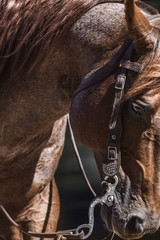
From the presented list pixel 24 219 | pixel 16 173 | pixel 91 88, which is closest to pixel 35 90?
pixel 91 88

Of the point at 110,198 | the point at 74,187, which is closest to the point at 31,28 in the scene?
the point at 110,198

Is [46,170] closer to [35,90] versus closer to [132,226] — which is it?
[35,90]

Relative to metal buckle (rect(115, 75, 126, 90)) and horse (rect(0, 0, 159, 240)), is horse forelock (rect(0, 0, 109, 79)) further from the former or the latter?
metal buckle (rect(115, 75, 126, 90))

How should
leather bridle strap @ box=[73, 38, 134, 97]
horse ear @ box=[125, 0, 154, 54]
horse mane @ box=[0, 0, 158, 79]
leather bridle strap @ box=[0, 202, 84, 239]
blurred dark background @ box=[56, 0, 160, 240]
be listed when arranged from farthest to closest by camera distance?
blurred dark background @ box=[56, 0, 160, 240]
leather bridle strap @ box=[0, 202, 84, 239]
horse mane @ box=[0, 0, 158, 79]
leather bridle strap @ box=[73, 38, 134, 97]
horse ear @ box=[125, 0, 154, 54]

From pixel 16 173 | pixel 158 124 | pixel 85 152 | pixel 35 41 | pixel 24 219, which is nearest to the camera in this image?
pixel 158 124

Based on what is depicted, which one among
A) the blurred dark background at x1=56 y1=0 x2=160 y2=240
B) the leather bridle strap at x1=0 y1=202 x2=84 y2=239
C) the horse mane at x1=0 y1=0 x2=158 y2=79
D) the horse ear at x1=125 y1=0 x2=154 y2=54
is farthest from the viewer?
the blurred dark background at x1=56 y1=0 x2=160 y2=240

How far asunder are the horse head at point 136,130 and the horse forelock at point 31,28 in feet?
0.65

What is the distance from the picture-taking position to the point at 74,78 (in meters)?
1.27

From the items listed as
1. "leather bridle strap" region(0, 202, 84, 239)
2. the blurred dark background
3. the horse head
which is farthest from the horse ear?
the blurred dark background

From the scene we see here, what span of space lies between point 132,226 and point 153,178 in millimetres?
150

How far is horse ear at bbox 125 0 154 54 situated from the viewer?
103cm

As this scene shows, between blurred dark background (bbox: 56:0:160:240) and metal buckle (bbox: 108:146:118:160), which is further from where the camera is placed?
blurred dark background (bbox: 56:0:160:240)

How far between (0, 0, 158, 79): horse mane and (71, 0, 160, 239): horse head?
20 cm

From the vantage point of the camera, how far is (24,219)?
1745mm
